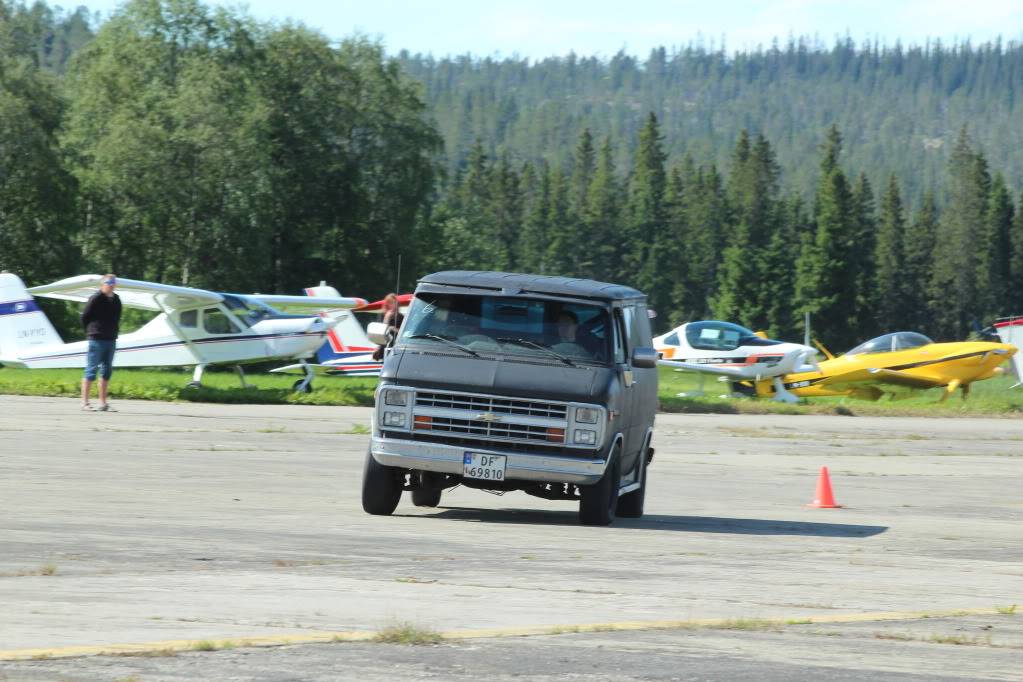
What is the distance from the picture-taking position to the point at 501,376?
11.9 metres

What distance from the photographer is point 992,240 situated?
154 metres

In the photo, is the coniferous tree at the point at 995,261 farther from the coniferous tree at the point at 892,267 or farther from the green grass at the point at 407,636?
the green grass at the point at 407,636

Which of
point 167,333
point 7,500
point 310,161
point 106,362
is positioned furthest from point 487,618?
point 310,161

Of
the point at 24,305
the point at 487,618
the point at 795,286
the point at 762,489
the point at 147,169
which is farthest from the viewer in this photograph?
the point at 795,286

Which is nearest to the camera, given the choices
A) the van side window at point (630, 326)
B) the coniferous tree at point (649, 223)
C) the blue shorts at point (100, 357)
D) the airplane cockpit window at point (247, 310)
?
the van side window at point (630, 326)

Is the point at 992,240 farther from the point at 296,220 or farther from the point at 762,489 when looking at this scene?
the point at 762,489

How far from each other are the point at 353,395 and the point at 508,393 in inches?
838

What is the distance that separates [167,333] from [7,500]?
24.0 m

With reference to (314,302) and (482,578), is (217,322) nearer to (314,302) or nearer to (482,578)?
(314,302)

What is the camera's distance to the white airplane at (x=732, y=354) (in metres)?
40.9

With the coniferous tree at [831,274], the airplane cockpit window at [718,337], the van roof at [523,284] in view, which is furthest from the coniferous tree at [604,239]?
the van roof at [523,284]

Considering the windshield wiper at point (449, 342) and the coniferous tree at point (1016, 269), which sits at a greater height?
the windshield wiper at point (449, 342)

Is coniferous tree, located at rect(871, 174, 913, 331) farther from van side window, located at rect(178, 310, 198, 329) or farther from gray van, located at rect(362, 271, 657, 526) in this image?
gray van, located at rect(362, 271, 657, 526)

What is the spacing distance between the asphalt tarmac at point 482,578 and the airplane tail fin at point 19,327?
58.0ft
